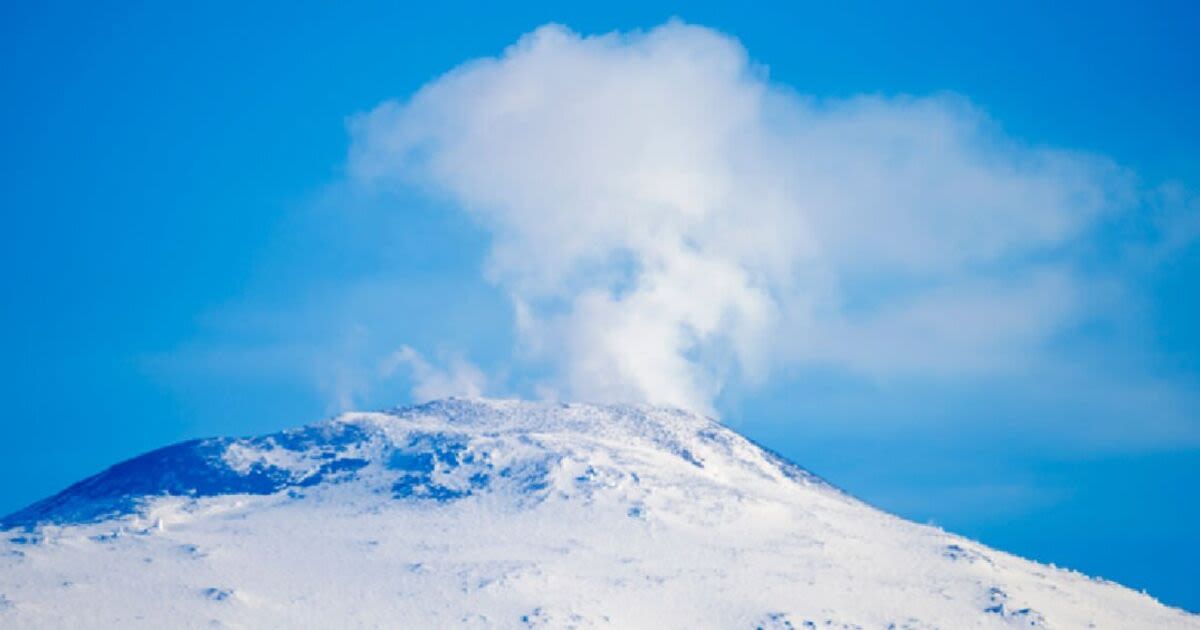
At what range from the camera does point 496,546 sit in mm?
132750

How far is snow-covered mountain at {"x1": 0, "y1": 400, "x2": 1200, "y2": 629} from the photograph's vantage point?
117m

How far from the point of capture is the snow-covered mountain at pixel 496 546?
11738cm

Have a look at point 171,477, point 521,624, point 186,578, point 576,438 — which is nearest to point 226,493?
point 171,477

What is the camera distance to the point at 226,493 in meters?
153

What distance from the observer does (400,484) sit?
500ft

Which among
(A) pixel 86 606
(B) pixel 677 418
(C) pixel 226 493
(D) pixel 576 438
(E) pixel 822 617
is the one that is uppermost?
(B) pixel 677 418

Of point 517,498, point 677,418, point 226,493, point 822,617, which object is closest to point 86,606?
point 226,493

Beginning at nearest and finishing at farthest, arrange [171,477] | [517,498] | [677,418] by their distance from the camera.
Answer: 1. [517,498]
2. [171,477]
3. [677,418]

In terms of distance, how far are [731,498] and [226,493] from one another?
58.0m

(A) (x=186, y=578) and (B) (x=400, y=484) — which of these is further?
(B) (x=400, y=484)

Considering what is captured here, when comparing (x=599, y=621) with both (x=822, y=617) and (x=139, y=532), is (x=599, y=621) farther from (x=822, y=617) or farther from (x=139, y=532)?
(x=139, y=532)

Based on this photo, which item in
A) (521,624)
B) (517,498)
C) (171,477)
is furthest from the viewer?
(171,477)

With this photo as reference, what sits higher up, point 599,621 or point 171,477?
point 171,477

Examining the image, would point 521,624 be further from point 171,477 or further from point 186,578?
point 171,477
